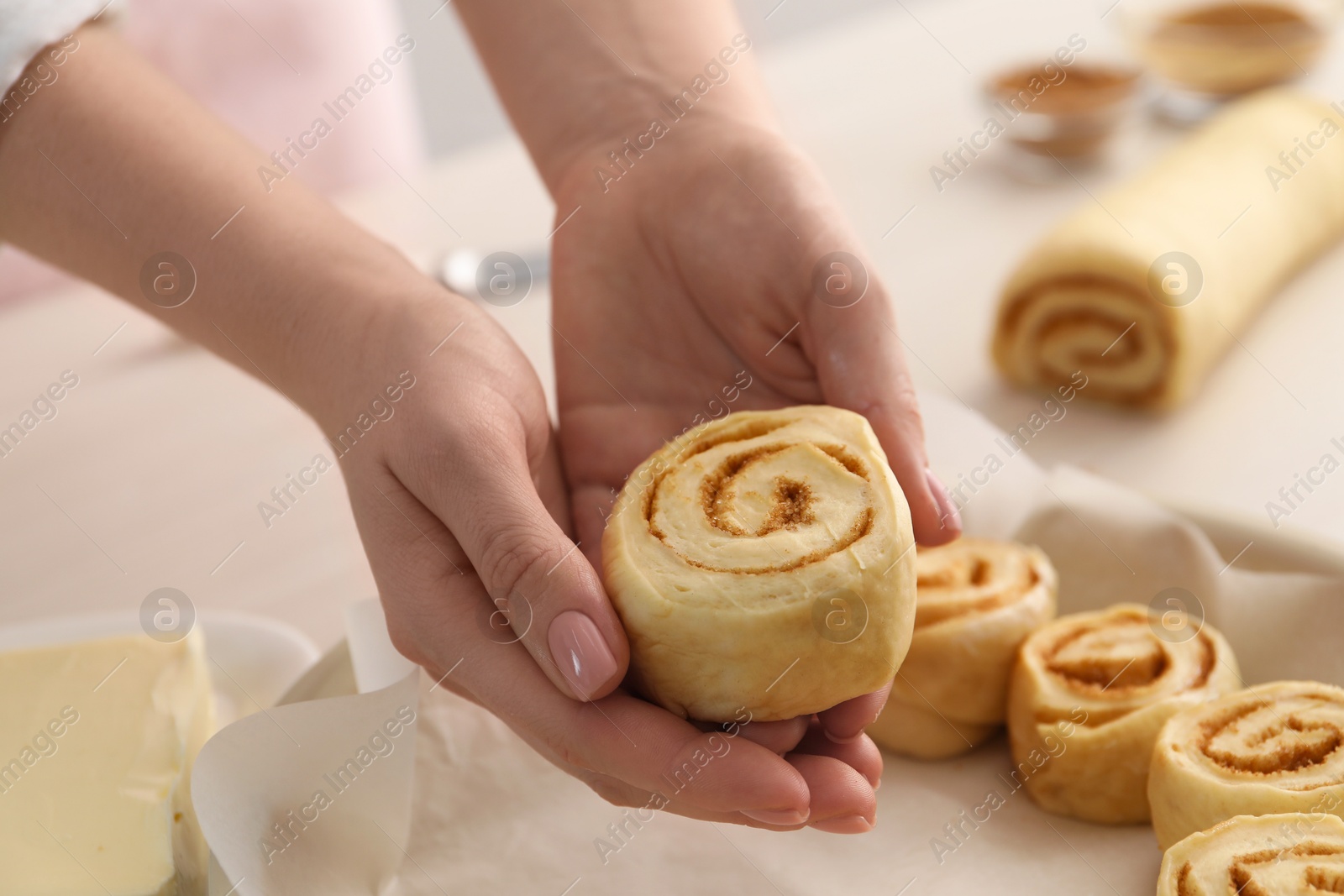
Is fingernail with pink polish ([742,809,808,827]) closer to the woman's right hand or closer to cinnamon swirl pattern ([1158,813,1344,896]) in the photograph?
the woman's right hand

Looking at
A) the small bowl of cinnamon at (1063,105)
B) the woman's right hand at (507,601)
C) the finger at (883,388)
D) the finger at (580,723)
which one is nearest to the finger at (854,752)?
the woman's right hand at (507,601)

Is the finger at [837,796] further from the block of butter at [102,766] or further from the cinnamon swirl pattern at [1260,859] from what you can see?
the block of butter at [102,766]

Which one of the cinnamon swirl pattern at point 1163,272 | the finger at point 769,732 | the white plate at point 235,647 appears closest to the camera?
the finger at point 769,732

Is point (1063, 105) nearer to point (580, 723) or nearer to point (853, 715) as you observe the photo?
point (853, 715)

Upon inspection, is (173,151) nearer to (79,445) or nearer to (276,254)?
(276,254)

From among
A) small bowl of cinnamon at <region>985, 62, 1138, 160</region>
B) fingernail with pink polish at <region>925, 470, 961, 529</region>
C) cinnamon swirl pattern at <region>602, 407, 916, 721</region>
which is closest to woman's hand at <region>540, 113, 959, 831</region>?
fingernail with pink polish at <region>925, 470, 961, 529</region>

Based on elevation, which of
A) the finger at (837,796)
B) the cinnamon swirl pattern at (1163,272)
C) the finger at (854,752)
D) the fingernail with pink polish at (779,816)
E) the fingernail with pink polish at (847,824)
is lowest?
the cinnamon swirl pattern at (1163,272)

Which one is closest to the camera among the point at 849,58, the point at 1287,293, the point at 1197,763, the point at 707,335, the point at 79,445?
the point at 1197,763

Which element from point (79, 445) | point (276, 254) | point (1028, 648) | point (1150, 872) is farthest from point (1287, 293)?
point (79, 445)
